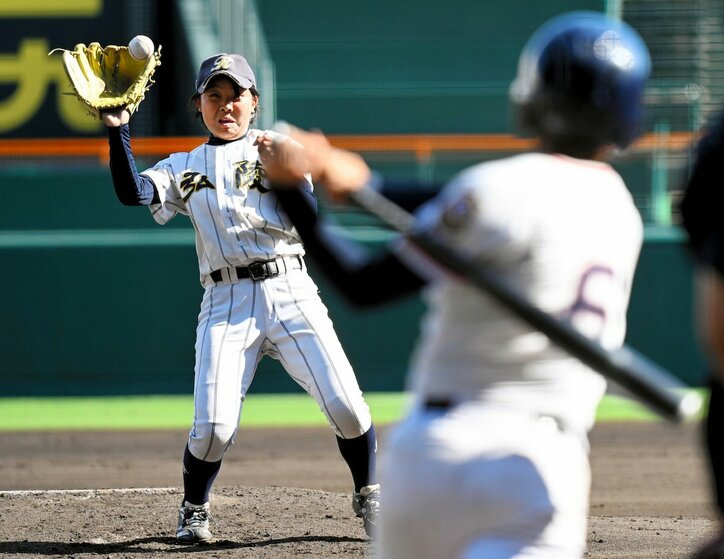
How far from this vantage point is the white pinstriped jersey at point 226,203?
5.62 metres

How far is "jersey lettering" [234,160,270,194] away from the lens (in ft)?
18.6

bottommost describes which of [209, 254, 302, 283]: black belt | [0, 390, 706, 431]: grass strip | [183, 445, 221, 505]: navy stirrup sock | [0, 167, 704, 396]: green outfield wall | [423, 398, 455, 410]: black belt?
[0, 390, 706, 431]: grass strip

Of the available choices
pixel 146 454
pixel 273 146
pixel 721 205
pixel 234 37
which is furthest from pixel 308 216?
pixel 234 37

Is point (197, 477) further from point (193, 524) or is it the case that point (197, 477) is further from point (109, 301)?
point (109, 301)

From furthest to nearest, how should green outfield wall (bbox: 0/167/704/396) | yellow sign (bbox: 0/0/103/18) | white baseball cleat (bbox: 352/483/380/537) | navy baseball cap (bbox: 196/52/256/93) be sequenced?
yellow sign (bbox: 0/0/103/18) → green outfield wall (bbox: 0/167/704/396) → white baseball cleat (bbox: 352/483/380/537) → navy baseball cap (bbox: 196/52/256/93)

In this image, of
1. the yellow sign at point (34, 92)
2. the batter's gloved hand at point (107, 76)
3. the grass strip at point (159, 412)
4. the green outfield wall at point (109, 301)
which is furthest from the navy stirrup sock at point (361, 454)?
the yellow sign at point (34, 92)

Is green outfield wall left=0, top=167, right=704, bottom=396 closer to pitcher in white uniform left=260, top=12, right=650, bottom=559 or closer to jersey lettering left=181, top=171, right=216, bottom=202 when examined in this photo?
jersey lettering left=181, top=171, right=216, bottom=202

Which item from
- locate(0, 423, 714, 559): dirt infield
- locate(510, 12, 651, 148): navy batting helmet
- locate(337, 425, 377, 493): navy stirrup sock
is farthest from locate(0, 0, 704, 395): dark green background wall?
locate(510, 12, 651, 148): navy batting helmet

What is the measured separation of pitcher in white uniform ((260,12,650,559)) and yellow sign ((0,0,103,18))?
13803mm

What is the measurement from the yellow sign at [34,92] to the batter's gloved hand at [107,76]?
10318 mm

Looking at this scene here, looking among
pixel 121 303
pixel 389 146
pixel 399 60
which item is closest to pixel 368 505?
pixel 121 303

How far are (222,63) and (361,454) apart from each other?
175cm

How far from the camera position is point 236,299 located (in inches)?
222

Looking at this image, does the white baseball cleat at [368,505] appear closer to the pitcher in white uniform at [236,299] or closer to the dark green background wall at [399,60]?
the pitcher in white uniform at [236,299]
